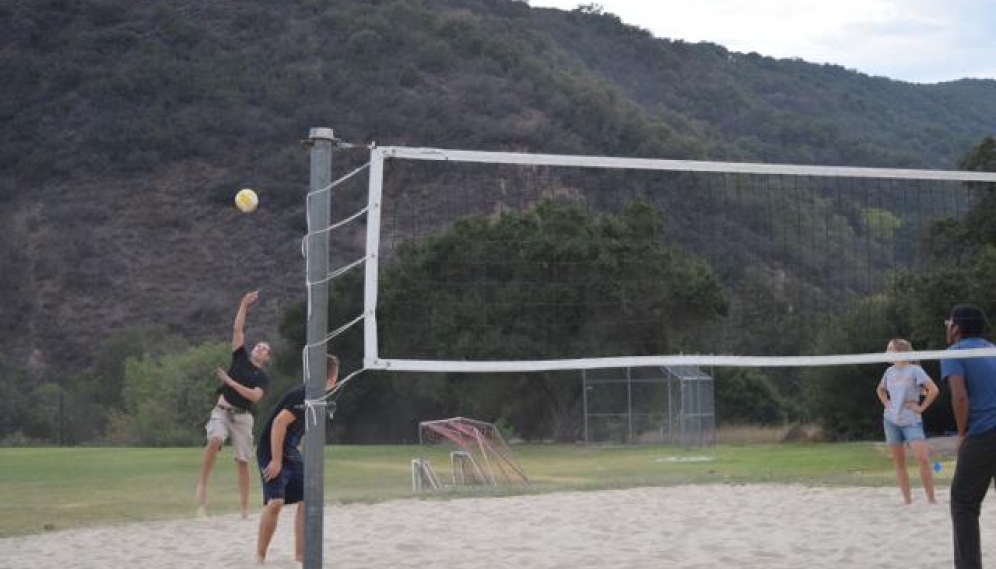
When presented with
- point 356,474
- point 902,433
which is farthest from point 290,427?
point 356,474

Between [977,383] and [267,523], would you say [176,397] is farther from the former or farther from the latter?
[977,383]

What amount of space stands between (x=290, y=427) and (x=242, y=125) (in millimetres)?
71097

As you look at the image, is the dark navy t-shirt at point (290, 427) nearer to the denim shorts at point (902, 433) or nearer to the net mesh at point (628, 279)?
the denim shorts at point (902, 433)

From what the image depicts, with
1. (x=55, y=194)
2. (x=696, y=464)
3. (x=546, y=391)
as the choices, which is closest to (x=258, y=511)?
(x=696, y=464)

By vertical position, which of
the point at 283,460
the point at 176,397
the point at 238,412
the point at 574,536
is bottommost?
the point at 574,536

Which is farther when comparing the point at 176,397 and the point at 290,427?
the point at 176,397

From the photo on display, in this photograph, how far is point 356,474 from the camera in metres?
23.1

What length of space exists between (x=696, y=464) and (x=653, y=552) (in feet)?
47.1

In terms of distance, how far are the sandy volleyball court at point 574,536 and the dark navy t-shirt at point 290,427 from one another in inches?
31.6

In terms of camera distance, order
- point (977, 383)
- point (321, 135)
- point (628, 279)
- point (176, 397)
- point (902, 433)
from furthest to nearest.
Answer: point (176, 397), point (628, 279), point (902, 433), point (977, 383), point (321, 135)

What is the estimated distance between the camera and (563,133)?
75.0 m

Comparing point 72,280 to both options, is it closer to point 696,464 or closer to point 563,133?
point 563,133

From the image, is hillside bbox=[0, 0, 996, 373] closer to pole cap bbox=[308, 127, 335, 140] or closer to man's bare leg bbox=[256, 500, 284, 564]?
man's bare leg bbox=[256, 500, 284, 564]

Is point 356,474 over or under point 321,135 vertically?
under
